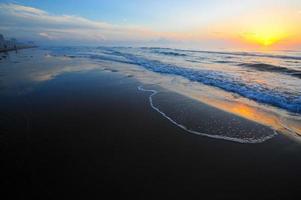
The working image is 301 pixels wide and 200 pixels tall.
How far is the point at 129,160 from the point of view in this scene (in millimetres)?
3982

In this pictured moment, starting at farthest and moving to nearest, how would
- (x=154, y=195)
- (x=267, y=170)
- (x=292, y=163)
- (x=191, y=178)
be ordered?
(x=292, y=163) < (x=267, y=170) < (x=191, y=178) < (x=154, y=195)

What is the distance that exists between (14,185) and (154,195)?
2.33 m

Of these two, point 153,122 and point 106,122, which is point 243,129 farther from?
point 106,122

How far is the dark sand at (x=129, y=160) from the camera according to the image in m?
3.19

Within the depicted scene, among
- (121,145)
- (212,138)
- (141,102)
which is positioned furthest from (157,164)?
(141,102)

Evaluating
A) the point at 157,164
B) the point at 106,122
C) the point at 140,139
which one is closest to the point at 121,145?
the point at 140,139

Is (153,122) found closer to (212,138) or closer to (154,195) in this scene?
(212,138)

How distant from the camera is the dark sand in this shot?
10.5 feet

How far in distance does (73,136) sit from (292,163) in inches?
198

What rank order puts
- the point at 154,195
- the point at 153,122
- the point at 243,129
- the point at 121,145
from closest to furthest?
the point at 154,195
the point at 121,145
the point at 243,129
the point at 153,122

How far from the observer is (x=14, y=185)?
3.22m

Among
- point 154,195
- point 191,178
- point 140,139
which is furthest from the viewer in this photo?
point 140,139

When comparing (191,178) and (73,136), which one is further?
(73,136)

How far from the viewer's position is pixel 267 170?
12.5 ft
